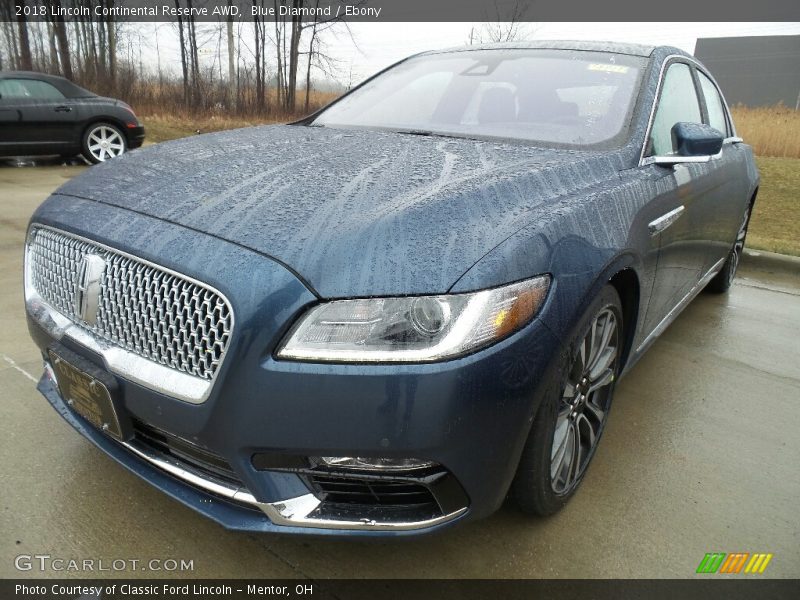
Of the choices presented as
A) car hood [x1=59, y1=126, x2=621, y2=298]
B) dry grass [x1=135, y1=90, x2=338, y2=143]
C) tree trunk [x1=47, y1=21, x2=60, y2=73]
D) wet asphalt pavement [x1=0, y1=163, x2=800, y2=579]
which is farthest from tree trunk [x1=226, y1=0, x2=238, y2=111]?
car hood [x1=59, y1=126, x2=621, y2=298]

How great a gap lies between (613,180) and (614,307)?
431mm

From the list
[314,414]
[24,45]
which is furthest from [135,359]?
[24,45]

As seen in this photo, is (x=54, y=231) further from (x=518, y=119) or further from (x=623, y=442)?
(x=623, y=442)

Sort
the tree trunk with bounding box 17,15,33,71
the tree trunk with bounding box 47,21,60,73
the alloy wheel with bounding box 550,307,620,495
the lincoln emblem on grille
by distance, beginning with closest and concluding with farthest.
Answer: the lincoln emblem on grille → the alloy wheel with bounding box 550,307,620,495 → the tree trunk with bounding box 17,15,33,71 → the tree trunk with bounding box 47,21,60,73

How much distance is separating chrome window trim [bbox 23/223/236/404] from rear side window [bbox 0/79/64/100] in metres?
8.10

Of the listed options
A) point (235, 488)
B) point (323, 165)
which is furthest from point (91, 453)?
point (323, 165)

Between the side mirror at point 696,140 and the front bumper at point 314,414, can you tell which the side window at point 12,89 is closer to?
the front bumper at point 314,414

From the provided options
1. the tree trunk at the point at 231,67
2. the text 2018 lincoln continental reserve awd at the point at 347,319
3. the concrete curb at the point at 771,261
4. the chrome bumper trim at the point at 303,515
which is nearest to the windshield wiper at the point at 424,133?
the text 2018 lincoln continental reserve awd at the point at 347,319

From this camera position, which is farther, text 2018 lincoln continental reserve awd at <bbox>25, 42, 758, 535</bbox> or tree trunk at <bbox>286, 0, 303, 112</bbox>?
tree trunk at <bbox>286, 0, 303, 112</bbox>

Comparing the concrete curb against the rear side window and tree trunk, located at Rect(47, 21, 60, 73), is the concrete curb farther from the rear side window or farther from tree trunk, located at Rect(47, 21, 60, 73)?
tree trunk, located at Rect(47, 21, 60, 73)

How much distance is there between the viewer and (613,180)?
2008 millimetres

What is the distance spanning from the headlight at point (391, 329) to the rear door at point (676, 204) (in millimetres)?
1090

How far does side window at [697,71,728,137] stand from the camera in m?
3.44

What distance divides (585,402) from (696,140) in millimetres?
1168
